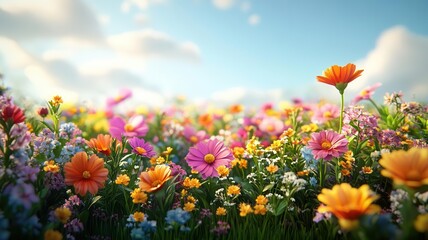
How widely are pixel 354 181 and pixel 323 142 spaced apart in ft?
1.30

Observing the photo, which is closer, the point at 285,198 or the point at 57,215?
the point at 57,215

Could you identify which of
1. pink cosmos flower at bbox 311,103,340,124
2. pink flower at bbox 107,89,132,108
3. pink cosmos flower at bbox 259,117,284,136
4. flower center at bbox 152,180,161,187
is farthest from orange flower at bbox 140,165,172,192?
pink flower at bbox 107,89,132,108

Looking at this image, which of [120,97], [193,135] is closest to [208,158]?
[193,135]

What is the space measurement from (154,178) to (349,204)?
3.78 feet

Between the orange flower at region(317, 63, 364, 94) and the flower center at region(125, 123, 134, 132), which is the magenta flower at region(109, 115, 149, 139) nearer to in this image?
the flower center at region(125, 123, 134, 132)

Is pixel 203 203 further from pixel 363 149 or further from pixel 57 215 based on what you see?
pixel 363 149

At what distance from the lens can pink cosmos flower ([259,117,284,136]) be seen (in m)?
4.10

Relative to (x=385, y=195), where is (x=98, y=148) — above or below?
above

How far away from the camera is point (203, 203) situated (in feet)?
8.31

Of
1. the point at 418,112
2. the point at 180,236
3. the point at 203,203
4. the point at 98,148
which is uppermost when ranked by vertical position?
the point at 418,112

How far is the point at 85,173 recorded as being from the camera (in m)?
2.18

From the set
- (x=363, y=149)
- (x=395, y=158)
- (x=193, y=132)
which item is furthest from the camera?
(x=193, y=132)

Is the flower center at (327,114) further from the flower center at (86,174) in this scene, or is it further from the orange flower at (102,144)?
the flower center at (86,174)

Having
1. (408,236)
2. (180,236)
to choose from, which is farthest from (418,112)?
(180,236)
